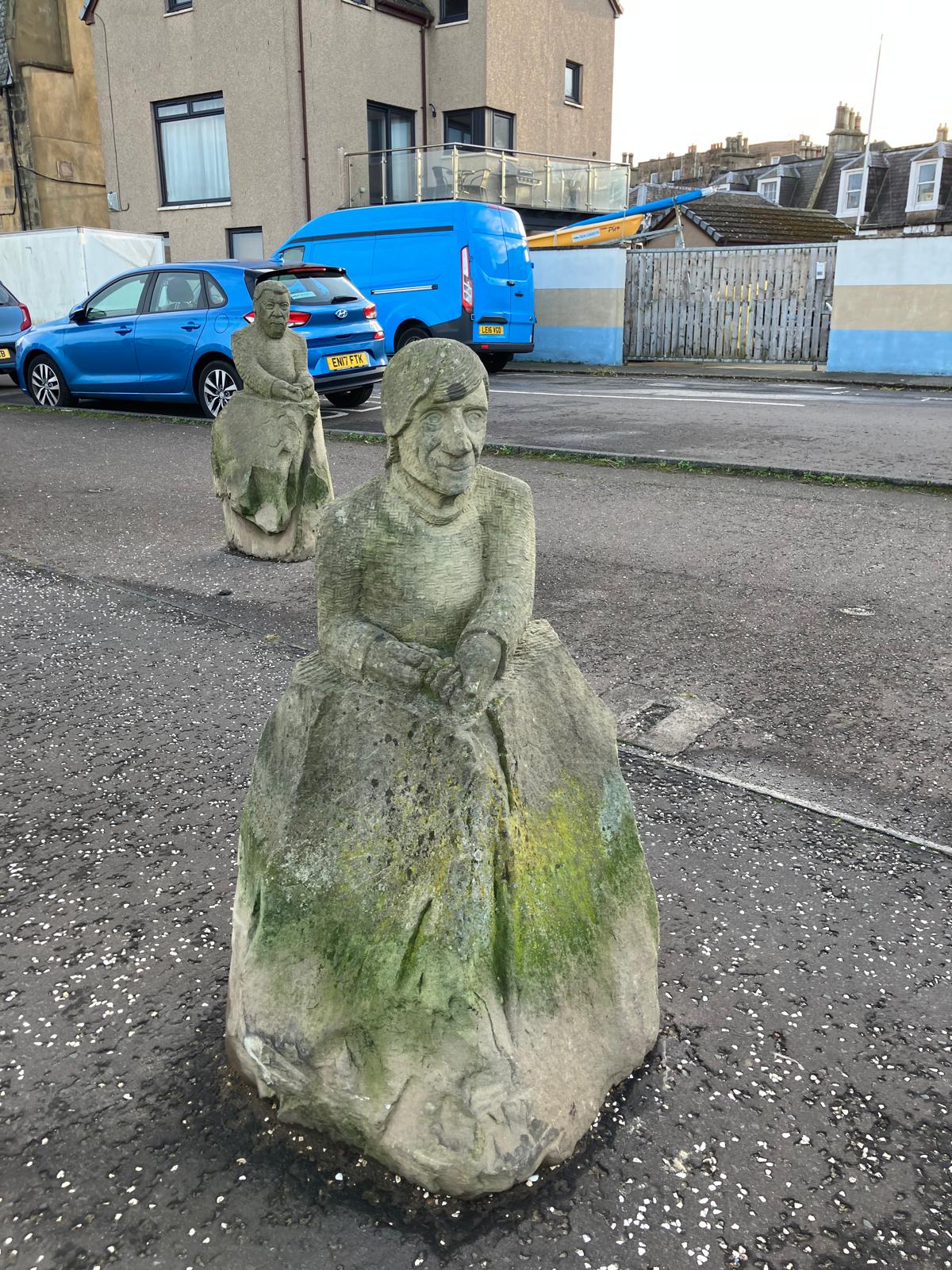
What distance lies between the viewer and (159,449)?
1129cm

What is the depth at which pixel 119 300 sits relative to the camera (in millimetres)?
12961

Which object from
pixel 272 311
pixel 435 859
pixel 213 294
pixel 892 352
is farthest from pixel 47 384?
pixel 892 352

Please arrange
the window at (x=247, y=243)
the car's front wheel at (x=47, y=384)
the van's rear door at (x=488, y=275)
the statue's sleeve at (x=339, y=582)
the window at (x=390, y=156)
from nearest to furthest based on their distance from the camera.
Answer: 1. the statue's sleeve at (x=339, y=582)
2. the car's front wheel at (x=47, y=384)
3. the van's rear door at (x=488, y=275)
4. the window at (x=390, y=156)
5. the window at (x=247, y=243)

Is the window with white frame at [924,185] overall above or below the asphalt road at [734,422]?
above

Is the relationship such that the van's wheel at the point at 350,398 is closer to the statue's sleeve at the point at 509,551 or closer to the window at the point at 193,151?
the window at the point at 193,151

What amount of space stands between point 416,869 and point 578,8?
1154 inches

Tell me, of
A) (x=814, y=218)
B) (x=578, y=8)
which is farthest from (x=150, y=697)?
(x=814, y=218)

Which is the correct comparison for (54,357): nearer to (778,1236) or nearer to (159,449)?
(159,449)

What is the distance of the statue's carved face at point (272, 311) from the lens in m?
6.91

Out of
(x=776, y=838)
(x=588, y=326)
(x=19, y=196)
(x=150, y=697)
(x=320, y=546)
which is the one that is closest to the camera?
(x=320, y=546)

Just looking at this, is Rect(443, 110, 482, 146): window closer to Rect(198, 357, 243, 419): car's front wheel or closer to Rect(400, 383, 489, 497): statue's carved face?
Rect(198, 357, 243, 419): car's front wheel

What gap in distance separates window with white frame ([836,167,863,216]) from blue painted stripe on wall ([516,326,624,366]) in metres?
25.9

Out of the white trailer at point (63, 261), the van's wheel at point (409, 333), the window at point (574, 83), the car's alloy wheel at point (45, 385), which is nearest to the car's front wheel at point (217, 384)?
the car's alloy wheel at point (45, 385)

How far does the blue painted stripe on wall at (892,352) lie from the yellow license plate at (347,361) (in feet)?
34.5
